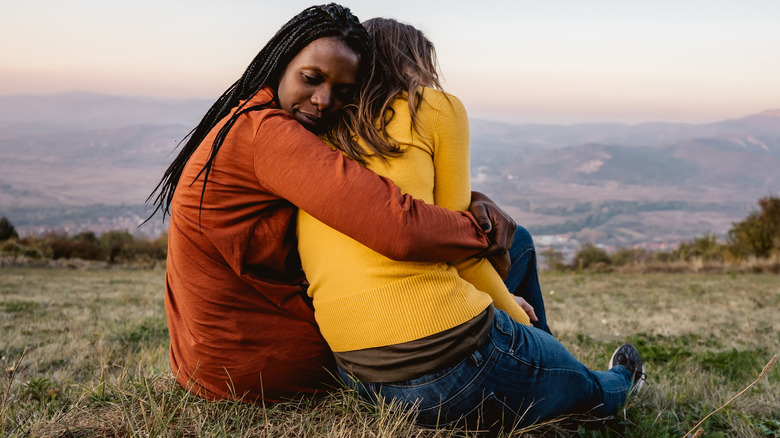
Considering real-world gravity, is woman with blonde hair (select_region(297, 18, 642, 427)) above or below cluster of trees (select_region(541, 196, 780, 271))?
above

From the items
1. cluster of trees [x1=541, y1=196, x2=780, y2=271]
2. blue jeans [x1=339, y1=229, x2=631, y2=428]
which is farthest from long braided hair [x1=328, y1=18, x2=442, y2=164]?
cluster of trees [x1=541, y1=196, x2=780, y2=271]

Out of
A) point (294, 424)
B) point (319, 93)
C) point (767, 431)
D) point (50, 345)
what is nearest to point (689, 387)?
point (767, 431)

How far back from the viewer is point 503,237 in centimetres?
199

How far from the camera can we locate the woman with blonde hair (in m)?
1.62

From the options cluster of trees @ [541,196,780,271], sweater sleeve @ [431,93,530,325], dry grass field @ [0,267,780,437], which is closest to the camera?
sweater sleeve @ [431,93,530,325]

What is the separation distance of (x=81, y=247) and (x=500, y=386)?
2927 centimetres

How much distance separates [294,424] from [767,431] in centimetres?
214

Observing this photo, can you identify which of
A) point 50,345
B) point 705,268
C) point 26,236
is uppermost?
point 50,345

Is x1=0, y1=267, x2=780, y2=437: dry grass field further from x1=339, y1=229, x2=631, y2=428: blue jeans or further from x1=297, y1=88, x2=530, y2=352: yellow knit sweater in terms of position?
x1=297, y1=88, x2=530, y2=352: yellow knit sweater

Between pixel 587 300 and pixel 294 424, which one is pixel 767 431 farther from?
pixel 587 300

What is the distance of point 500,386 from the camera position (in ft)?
5.74

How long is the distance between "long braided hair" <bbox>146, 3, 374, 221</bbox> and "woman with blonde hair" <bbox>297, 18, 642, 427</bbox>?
0.14 m

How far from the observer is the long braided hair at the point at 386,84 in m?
1.74

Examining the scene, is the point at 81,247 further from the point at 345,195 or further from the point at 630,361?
the point at 345,195
